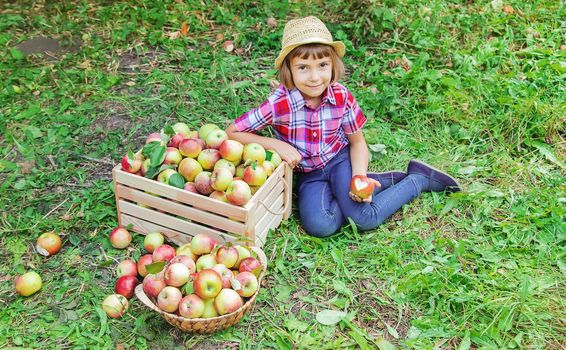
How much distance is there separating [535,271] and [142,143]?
2.64 meters

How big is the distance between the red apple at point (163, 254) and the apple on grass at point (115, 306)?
0.83ft

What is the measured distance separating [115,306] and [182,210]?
23.3 inches

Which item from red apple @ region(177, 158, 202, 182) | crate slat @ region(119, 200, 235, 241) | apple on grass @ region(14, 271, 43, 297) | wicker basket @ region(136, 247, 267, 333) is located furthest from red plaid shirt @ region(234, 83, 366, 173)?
apple on grass @ region(14, 271, 43, 297)

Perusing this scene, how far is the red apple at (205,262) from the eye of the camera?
112 inches

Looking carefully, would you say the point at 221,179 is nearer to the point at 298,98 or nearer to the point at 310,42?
the point at 298,98

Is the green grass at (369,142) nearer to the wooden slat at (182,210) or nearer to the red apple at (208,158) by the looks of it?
the wooden slat at (182,210)

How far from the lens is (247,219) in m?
3.01

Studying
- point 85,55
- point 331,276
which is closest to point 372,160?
point 331,276

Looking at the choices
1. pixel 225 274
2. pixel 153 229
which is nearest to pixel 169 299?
pixel 225 274

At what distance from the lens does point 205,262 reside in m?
2.85

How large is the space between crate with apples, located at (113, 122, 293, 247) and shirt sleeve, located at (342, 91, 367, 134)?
46cm

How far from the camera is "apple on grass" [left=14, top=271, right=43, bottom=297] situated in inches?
121

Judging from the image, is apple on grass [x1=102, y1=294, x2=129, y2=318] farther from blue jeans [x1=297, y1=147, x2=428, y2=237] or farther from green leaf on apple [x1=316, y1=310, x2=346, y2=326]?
blue jeans [x1=297, y1=147, x2=428, y2=237]

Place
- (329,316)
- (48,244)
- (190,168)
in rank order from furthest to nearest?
(48,244)
(190,168)
(329,316)
